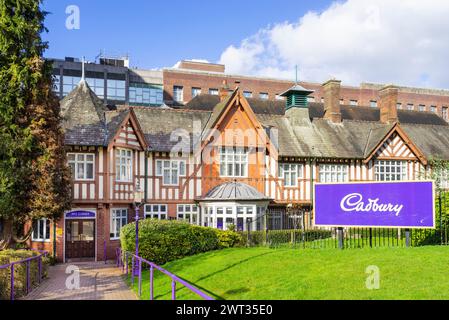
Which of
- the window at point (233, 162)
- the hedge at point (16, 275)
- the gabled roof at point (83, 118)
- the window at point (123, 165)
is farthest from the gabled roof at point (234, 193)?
the hedge at point (16, 275)

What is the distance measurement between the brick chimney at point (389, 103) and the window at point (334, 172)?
21.3ft

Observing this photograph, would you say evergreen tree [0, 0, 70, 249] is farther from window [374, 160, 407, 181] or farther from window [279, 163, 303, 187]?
window [374, 160, 407, 181]

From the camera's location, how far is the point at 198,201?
29.0 metres

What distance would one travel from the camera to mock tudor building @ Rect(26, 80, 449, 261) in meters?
26.2

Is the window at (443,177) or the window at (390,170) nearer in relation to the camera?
the window at (443,177)

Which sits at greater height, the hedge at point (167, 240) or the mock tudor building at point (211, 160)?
the mock tudor building at point (211, 160)

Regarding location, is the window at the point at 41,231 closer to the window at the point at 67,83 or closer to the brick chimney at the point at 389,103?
the brick chimney at the point at 389,103

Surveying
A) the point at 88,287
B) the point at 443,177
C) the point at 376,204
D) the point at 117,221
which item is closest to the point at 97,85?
the point at 117,221

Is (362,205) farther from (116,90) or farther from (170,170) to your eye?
(116,90)

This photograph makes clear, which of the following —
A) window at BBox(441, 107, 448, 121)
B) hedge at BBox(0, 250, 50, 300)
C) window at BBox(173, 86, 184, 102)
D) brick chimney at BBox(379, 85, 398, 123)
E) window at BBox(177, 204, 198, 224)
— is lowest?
hedge at BBox(0, 250, 50, 300)

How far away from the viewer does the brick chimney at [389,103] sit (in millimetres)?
35906

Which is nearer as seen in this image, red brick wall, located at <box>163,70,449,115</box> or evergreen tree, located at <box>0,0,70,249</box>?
evergreen tree, located at <box>0,0,70,249</box>

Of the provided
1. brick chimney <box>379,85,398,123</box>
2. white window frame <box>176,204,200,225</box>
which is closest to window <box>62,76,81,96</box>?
white window frame <box>176,204,200,225</box>

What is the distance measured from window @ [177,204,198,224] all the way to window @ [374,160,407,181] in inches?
494
